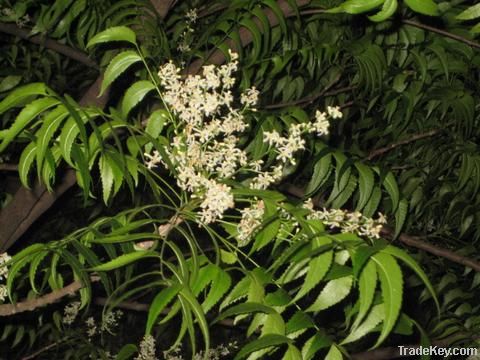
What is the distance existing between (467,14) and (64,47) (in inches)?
82.0

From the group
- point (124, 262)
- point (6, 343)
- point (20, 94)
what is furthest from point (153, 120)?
point (6, 343)

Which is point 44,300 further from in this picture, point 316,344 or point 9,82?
point 9,82

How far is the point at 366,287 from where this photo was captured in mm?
1043

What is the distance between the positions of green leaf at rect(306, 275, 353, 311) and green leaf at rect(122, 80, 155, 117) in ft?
2.09

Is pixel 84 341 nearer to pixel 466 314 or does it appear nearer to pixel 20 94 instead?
pixel 466 314

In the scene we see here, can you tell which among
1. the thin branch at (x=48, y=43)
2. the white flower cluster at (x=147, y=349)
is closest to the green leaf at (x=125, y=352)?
the thin branch at (x=48, y=43)

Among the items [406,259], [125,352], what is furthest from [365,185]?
[125,352]

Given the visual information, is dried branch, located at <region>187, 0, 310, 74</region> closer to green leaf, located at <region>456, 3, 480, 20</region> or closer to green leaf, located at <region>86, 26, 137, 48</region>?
green leaf, located at <region>86, 26, 137, 48</region>

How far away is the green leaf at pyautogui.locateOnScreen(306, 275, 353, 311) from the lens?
1119 millimetres

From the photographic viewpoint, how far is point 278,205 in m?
1.32

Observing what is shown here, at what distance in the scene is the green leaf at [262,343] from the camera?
3.42 feet

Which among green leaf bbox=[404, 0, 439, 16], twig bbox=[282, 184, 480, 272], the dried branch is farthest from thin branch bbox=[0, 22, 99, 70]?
green leaf bbox=[404, 0, 439, 16]

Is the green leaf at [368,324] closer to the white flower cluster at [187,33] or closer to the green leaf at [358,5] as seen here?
the green leaf at [358,5]

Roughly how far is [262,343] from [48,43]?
6.83ft
